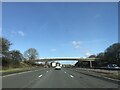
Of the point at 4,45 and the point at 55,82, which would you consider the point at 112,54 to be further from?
the point at 55,82

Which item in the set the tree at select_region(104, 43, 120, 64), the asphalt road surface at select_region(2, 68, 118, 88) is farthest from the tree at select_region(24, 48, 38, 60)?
the asphalt road surface at select_region(2, 68, 118, 88)

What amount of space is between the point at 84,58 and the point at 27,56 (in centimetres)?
3342

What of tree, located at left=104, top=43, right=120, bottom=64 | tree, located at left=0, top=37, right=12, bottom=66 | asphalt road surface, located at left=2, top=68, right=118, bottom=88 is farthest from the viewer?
tree, located at left=104, top=43, right=120, bottom=64

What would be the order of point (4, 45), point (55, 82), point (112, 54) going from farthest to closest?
point (112, 54) → point (4, 45) → point (55, 82)

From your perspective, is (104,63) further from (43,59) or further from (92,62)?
(43,59)

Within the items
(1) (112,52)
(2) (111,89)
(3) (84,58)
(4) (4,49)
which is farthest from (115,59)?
(2) (111,89)

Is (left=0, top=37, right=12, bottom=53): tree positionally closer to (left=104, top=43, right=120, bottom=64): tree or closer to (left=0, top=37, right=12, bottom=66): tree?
(left=0, top=37, right=12, bottom=66): tree

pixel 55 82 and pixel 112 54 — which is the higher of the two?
pixel 112 54

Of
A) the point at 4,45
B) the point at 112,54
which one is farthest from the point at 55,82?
the point at 112,54

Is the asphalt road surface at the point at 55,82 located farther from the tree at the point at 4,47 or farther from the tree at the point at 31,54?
the tree at the point at 31,54

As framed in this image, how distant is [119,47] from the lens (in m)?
146

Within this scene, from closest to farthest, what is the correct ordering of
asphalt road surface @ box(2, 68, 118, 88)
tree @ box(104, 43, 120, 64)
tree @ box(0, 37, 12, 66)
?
asphalt road surface @ box(2, 68, 118, 88), tree @ box(0, 37, 12, 66), tree @ box(104, 43, 120, 64)

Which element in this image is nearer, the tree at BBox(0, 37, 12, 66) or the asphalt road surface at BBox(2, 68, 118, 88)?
the asphalt road surface at BBox(2, 68, 118, 88)

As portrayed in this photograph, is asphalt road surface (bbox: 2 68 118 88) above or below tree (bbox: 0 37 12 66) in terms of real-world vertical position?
below
